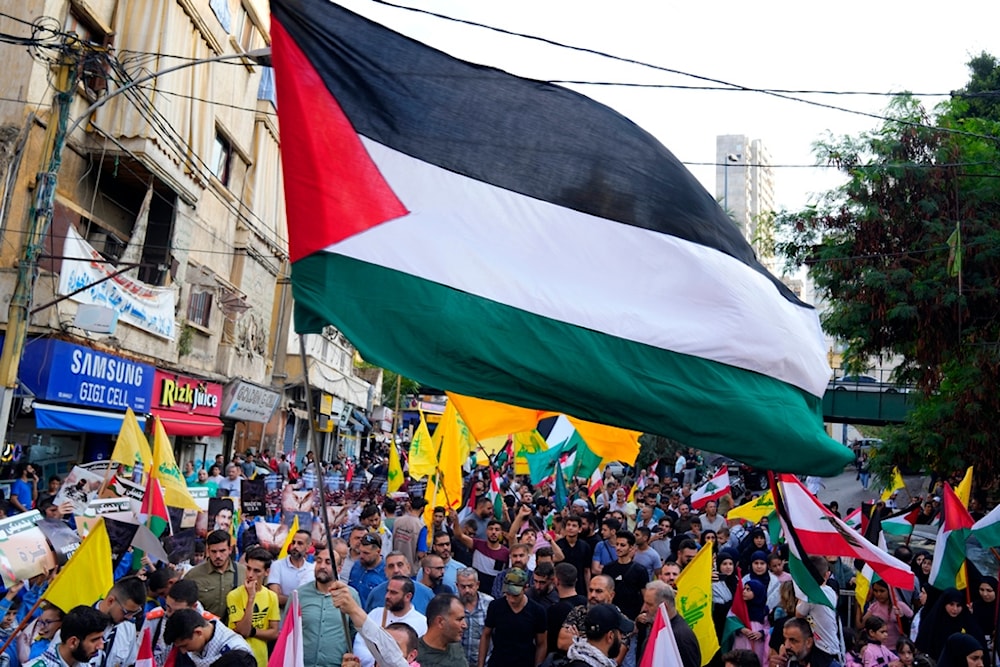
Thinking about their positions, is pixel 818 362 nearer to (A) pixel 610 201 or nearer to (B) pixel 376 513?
(A) pixel 610 201

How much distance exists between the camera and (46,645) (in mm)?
6355

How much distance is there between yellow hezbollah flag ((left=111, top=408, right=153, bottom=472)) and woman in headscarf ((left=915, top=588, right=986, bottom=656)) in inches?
318

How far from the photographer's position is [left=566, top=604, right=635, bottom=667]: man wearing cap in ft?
18.1

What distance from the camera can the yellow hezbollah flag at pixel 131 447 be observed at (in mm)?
11005

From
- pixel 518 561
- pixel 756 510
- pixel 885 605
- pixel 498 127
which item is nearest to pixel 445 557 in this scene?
pixel 518 561

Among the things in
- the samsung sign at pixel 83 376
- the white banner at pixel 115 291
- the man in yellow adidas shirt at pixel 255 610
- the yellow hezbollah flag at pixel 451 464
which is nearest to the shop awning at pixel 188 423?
the samsung sign at pixel 83 376

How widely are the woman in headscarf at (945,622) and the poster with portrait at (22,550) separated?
7.54 meters

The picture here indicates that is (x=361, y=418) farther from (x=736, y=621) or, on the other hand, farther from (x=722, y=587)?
(x=736, y=621)

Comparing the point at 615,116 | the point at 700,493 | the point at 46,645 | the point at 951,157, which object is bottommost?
the point at 46,645

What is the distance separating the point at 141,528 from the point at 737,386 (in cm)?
510

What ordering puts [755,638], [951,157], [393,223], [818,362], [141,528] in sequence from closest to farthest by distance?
[393,223] → [818,362] → [141,528] → [755,638] → [951,157]

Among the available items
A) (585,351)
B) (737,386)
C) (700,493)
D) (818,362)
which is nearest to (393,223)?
(585,351)

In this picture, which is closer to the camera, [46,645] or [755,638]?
[46,645]

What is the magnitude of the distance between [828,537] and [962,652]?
1.27m
